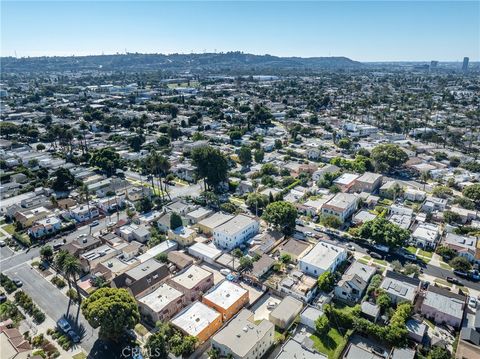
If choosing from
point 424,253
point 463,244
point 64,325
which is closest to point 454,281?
point 424,253

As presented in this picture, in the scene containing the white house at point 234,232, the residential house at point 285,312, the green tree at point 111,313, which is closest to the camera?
the green tree at point 111,313

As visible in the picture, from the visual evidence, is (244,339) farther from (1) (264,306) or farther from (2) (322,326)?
(2) (322,326)

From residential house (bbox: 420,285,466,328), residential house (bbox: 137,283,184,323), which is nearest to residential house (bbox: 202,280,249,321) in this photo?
residential house (bbox: 137,283,184,323)

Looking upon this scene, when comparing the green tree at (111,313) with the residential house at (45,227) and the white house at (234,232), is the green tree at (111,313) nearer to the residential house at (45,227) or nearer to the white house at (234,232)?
the white house at (234,232)

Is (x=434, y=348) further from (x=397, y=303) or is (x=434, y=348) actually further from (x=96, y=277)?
(x=96, y=277)

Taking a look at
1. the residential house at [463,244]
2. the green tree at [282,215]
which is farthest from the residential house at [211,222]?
the residential house at [463,244]

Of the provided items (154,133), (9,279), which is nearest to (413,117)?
(154,133)

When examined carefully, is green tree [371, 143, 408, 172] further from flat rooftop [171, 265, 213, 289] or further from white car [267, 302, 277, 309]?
flat rooftop [171, 265, 213, 289]
